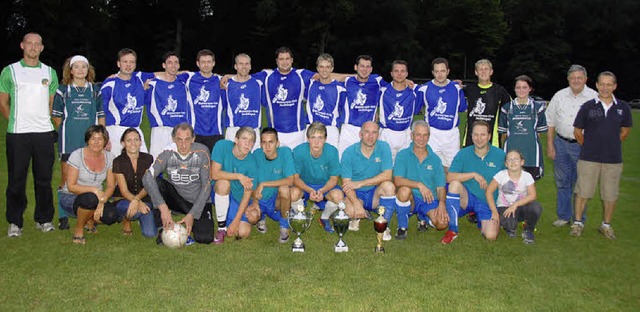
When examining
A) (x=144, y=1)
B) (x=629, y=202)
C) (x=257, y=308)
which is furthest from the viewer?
(x=144, y=1)

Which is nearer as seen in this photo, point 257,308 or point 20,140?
point 257,308

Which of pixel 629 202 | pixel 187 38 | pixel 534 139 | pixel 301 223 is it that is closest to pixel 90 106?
pixel 301 223

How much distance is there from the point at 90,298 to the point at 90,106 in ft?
9.88

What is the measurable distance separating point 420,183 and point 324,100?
2.02 m

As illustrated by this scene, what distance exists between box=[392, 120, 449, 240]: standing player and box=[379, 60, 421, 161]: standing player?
1135 millimetres

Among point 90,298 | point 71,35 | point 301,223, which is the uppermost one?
point 71,35

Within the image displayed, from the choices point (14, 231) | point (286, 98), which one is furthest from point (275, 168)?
point (14, 231)

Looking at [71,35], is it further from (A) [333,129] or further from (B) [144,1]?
(A) [333,129]

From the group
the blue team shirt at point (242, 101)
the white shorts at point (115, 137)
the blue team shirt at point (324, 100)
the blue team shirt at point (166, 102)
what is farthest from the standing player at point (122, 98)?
the blue team shirt at point (324, 100)

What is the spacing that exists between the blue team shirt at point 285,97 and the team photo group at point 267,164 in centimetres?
46

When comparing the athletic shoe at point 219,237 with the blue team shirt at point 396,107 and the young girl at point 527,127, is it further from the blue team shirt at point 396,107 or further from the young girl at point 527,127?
the young girl at point 527,127

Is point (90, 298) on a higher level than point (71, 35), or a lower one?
lower

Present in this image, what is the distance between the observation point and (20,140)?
247 inches

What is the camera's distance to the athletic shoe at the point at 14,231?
6207 millimetres
